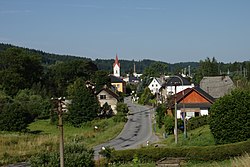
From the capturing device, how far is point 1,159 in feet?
90.6

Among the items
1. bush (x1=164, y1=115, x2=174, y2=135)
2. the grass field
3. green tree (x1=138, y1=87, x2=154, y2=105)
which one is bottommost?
the grass field

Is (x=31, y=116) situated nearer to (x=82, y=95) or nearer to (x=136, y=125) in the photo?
(x=82, y=95)

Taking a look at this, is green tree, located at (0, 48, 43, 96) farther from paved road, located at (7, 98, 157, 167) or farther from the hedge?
the hedge

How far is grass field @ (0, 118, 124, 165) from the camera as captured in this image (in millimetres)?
29391

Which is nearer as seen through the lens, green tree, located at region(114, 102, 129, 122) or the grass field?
the grass field

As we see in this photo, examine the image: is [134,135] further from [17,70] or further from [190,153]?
[17,70]

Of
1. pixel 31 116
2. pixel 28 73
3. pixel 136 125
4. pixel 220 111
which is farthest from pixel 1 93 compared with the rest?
pixel 220 111

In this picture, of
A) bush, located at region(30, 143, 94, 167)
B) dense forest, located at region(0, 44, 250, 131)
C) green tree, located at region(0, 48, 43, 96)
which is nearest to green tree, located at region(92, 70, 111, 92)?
dense forest, located at region(0, 44, 250, 131)

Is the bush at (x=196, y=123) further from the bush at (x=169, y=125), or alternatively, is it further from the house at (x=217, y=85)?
the house at (x=217, y=85)

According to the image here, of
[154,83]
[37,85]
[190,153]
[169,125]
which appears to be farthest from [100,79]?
[190,153]

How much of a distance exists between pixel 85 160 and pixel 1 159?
11.0 metres

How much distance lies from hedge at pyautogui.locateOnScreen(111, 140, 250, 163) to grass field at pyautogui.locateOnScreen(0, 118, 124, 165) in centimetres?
525

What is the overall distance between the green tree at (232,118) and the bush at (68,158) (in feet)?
29.0

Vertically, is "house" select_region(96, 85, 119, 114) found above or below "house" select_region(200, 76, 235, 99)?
below
